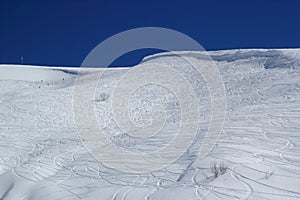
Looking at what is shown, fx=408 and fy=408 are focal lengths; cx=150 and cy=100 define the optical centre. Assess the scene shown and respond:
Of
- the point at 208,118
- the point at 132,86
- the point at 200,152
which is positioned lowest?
the point at 200,152

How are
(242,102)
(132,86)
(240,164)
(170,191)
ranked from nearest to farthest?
(170,191)
(240,164)
(242,102)
(132,86)

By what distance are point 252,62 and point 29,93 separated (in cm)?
1186

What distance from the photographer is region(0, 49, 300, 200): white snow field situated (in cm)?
653

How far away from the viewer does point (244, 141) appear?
859cm

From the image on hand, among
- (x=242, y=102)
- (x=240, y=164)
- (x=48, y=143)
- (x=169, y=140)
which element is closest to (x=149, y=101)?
(x=242, y=102)

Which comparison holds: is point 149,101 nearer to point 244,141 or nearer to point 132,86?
point 132,86

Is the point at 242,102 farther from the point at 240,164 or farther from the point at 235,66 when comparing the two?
the point at 235,66

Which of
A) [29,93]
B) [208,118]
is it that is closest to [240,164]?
[208,118]

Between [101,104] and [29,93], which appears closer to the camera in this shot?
[101,104]

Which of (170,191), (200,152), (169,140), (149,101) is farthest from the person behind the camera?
(149,101)

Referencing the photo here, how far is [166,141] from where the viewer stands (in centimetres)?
1014

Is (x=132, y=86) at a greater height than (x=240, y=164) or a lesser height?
greater

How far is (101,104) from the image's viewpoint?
17.8 m

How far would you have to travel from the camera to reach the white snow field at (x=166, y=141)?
6.53m
